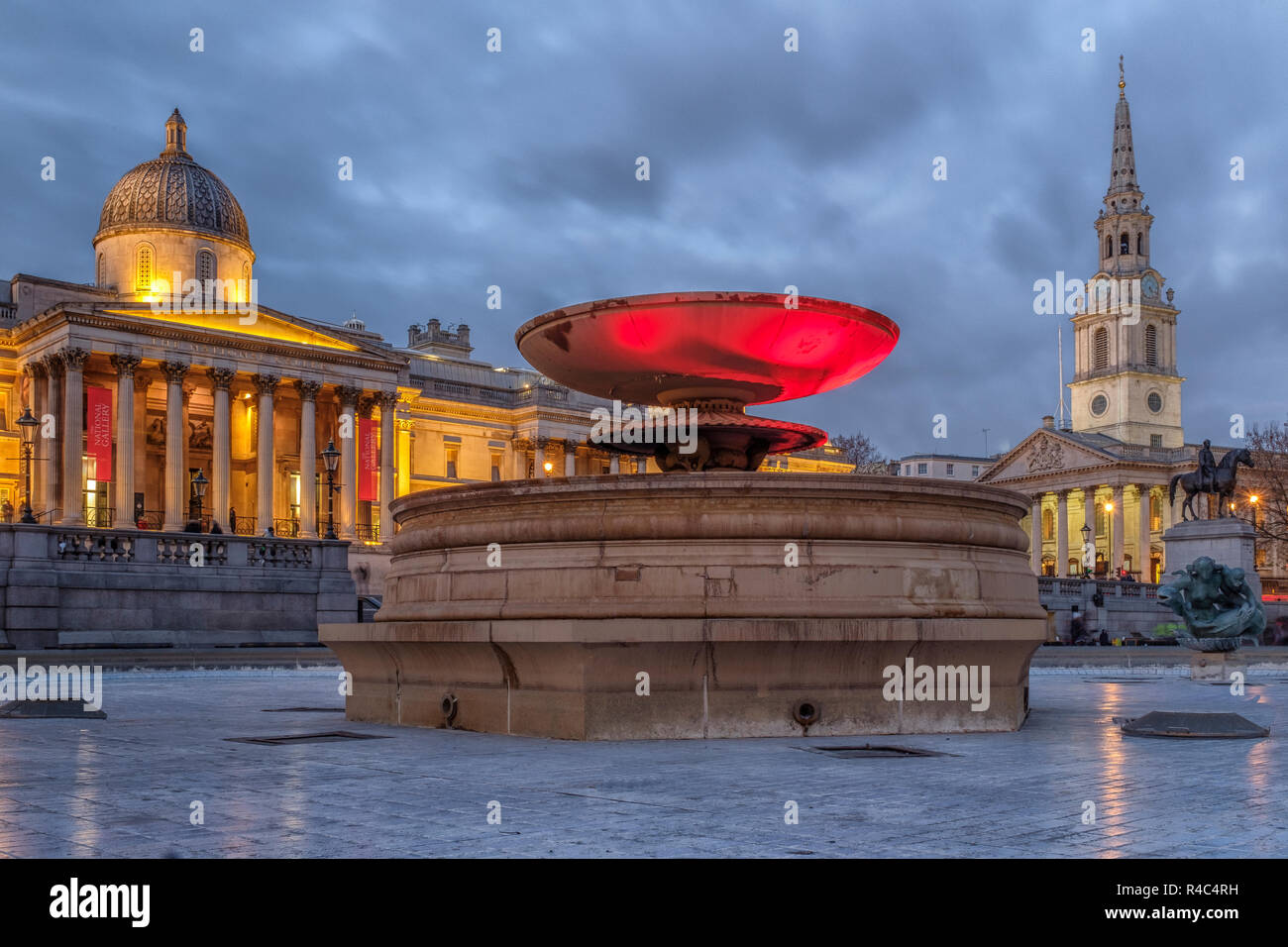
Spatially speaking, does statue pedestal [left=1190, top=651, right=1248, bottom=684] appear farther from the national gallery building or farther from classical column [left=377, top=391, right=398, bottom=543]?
classical column [left=377, top=391, right=398, bottom=543]

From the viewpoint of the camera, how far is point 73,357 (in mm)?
56625

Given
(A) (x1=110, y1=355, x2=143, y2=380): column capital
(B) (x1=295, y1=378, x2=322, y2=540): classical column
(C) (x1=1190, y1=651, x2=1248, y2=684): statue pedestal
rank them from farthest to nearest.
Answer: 1. (B) (x1=295, y1=378, x2=322, y2=540): classical column
2. (A) (x1=110, y1=355, x2=143, y2=380): column capital
3. (C) (x1=1190, y1=651, x2=1248, y2=684): statue pedestal

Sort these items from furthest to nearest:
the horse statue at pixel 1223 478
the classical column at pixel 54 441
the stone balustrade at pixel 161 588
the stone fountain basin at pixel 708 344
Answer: the classical column at pixel 54 441 < the horse statue at pixel 1223 478 < the stone balustrade at pixel 161 588 < the stone fountain basin at pixel 708 344

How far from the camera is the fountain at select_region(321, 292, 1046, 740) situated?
10109 mm

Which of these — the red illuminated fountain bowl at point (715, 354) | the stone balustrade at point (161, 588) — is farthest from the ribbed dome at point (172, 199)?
the red illuminated fountain bowl at point (715, 354)

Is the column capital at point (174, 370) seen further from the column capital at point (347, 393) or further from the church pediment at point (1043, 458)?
the church pediment at point (1043, 458)

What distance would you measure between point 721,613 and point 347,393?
57774mm

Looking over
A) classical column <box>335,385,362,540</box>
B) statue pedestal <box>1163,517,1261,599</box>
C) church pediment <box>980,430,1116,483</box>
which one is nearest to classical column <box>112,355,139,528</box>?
classical column <box>335,385,362,540</box>

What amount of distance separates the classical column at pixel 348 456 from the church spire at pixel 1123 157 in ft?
264

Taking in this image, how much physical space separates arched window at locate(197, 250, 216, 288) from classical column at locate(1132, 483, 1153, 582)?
7218 cm

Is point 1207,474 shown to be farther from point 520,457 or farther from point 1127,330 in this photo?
point 1127,330

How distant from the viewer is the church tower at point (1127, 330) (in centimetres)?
11681


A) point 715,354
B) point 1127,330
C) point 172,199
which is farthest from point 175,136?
point 1127,330

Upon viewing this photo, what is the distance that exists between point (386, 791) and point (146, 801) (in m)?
1.20
